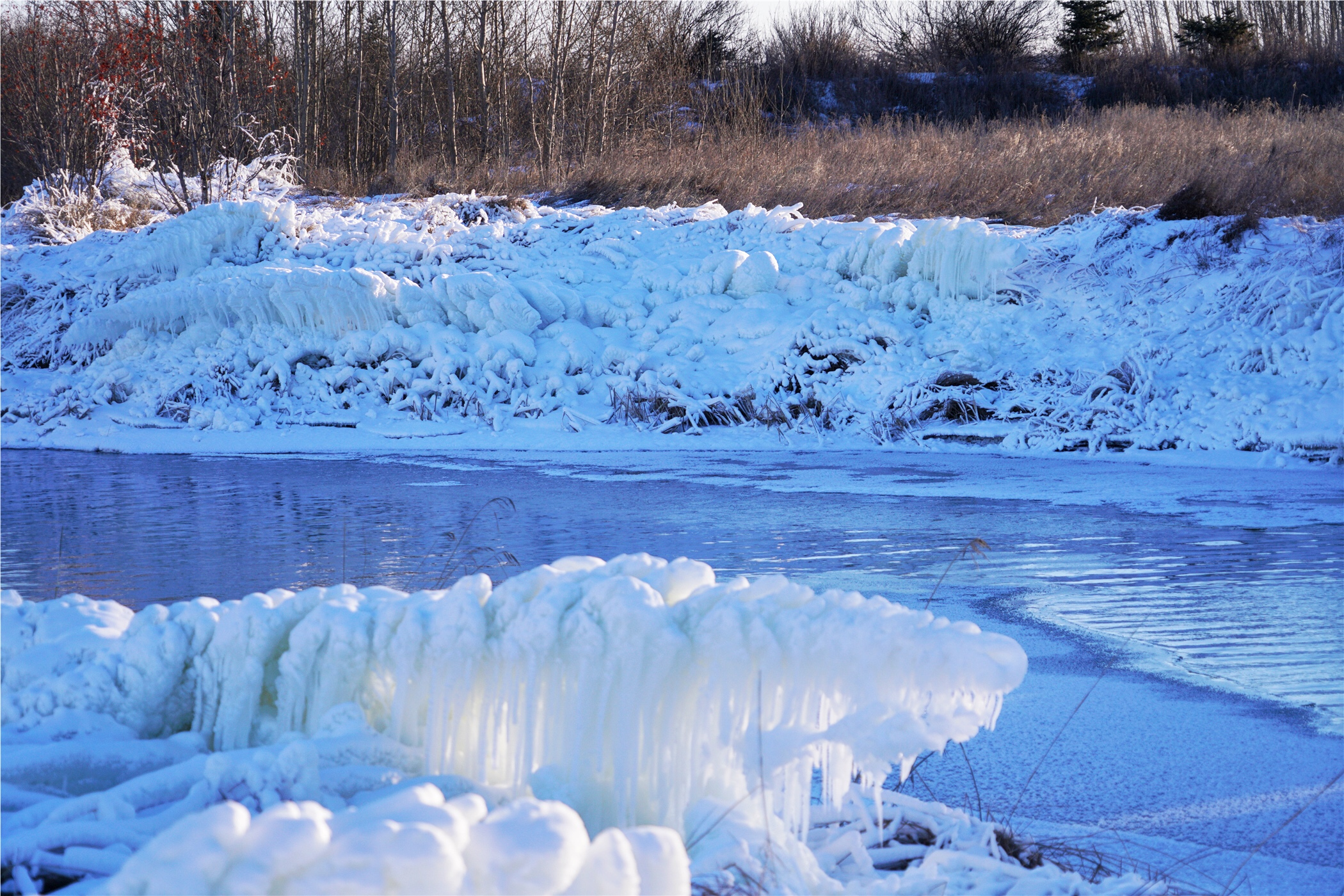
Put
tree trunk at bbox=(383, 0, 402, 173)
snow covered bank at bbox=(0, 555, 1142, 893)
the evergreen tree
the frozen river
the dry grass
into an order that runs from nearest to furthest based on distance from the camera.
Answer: snow covered bank at bbox=(0, 555, 1142, 893)
the frozen river
the dry grass
tree trunk at bbox=(383, 0, 402, 173)
the evergreen tree

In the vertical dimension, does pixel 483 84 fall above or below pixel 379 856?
above

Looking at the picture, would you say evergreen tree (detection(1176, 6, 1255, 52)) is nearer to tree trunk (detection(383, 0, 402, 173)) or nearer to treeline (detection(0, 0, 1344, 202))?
treeline (detection(0, 0, 1344, 202))

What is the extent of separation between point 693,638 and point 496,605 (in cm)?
46

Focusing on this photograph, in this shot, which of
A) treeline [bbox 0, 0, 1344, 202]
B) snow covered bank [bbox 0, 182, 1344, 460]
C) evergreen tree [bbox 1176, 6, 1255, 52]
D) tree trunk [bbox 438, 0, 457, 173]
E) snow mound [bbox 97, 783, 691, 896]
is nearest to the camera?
snow mound [bbox 97, 783, 691, 896]

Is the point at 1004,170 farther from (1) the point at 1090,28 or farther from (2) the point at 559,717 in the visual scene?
(1) the point at 1090,28

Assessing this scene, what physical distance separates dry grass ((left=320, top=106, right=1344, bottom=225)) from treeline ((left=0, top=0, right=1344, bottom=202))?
1.93 metres

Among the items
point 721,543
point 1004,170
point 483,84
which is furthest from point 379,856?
point 483,84

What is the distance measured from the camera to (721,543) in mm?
5664

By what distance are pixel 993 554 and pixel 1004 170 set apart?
10.9m

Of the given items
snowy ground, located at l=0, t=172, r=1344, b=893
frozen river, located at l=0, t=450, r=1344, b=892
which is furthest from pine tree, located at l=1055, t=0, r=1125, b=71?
frozen river, located at l=0, t=450, r=1344, b=892

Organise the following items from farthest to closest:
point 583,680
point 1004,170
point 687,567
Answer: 1. point 1004,170
2. point 687,567
3. point 583,680

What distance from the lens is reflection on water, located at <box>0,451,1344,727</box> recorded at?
4.28m

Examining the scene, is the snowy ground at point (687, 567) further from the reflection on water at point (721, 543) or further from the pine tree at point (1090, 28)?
the pine tree at point (1090, 28)

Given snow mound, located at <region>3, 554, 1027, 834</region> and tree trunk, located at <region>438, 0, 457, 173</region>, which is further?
tree trunk, located at <region>438, 0, 457, 173</region>
